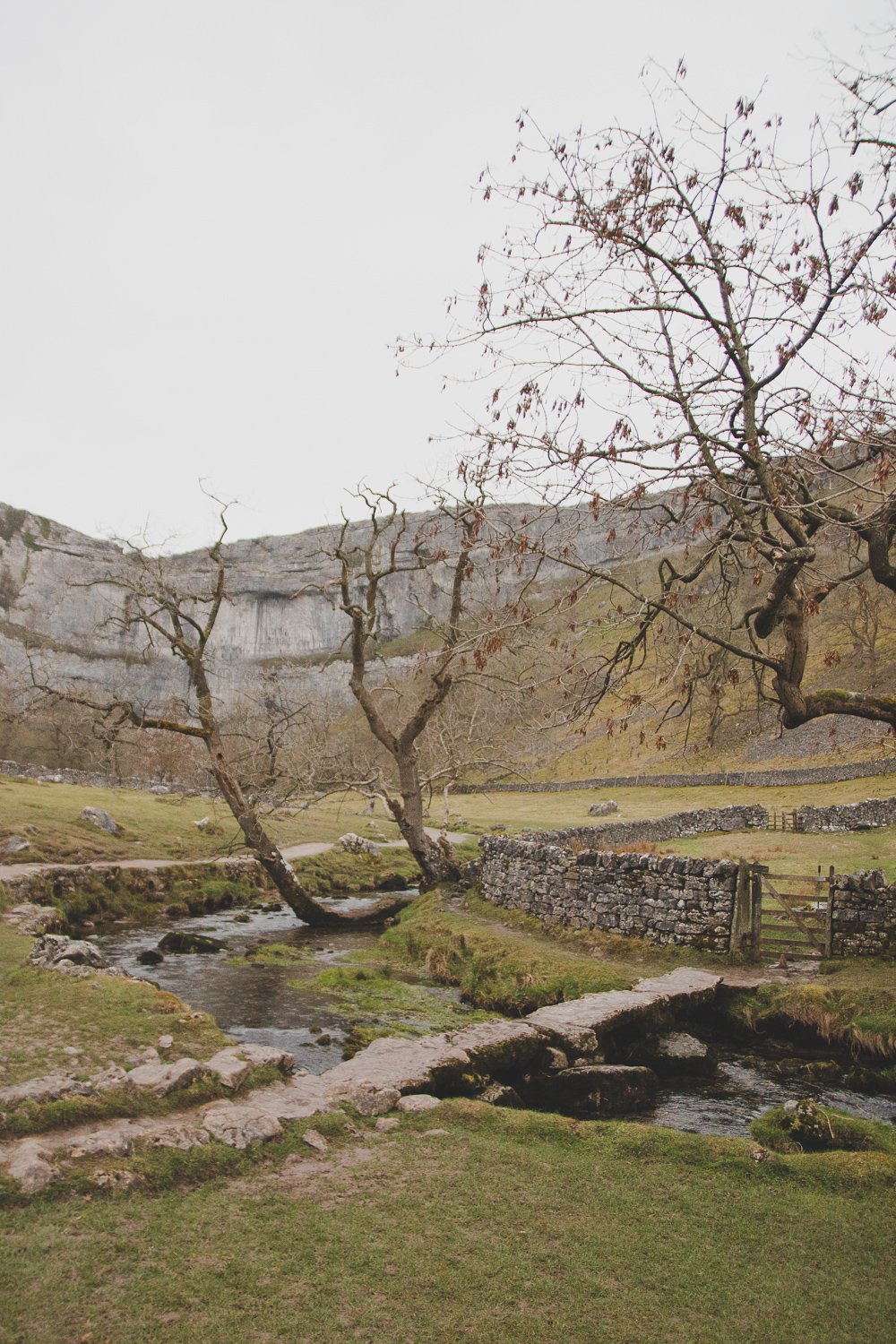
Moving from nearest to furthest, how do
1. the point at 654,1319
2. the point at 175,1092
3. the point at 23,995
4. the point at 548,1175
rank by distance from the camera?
the point at 654,1319, the point at 548,1175, the point at 175,1092, the point at 23,995

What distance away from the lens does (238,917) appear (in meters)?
19.2

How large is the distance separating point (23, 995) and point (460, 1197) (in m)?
5.98

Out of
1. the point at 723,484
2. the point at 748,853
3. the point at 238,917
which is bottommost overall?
the point at 238,917

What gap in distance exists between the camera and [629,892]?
1409cm

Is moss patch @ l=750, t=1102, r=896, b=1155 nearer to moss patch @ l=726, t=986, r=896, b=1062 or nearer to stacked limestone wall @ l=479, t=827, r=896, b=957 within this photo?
moss patch @ l=726, t=986, r=896, b=1062

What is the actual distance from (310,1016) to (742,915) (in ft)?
22.9

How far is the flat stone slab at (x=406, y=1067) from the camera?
7.20 meters

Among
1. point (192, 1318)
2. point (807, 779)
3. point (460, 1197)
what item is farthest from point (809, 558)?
point (807, 779)

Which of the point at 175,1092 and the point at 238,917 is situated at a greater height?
the point at 175,1092

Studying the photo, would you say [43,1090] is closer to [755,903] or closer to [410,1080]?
[410,1080]

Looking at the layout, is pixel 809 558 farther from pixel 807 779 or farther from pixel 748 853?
pixel 807 779

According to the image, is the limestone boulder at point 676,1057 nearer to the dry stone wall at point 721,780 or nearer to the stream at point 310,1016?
the stream at point 310,1016

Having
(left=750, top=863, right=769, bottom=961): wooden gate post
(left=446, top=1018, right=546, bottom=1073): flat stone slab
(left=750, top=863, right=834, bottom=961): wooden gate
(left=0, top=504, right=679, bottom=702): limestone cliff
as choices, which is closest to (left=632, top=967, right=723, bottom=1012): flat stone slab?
(left=750, top=863, right=769, bottom=961): wooden gate post

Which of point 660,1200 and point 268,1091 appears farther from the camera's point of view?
point 268,1091
